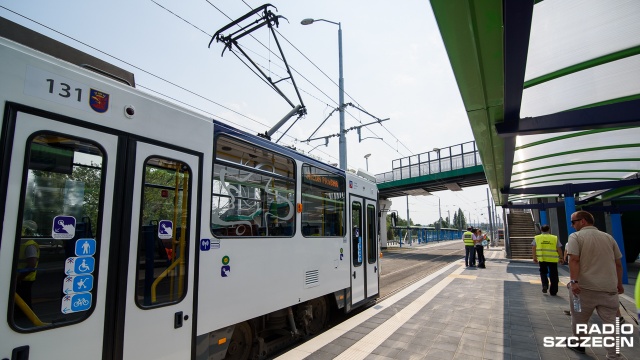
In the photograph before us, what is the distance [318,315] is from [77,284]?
4020 mm

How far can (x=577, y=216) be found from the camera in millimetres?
4266

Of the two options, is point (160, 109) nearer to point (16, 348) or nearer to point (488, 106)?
point (16, 348)

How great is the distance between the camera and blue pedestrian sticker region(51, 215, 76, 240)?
7.48ft

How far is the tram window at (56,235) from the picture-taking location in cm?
215

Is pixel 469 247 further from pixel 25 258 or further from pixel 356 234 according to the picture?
pixel 25 258

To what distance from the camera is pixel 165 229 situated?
3053 mm

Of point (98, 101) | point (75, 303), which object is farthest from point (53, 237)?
point (98, 101)

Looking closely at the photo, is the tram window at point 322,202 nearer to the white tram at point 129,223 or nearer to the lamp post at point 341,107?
the white tram at point 129,223

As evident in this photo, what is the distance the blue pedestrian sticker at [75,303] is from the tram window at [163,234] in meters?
0.38

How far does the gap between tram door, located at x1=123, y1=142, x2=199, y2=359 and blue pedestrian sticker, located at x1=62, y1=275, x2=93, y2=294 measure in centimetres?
29

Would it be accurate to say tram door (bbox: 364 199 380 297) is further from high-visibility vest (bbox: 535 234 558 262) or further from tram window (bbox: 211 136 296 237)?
high-visibility vest (bbox: 535 234 558 262)

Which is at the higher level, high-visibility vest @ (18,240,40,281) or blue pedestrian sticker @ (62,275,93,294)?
high-visibility vest @ (18,240,40,281)

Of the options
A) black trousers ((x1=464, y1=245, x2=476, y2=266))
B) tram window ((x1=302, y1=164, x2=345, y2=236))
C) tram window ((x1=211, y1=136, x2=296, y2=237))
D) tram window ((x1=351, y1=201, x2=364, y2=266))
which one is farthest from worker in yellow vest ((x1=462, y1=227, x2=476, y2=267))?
tram window ((x1=211, y1=136, x2=296, y2=237))

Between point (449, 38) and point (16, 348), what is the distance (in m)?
4.06
